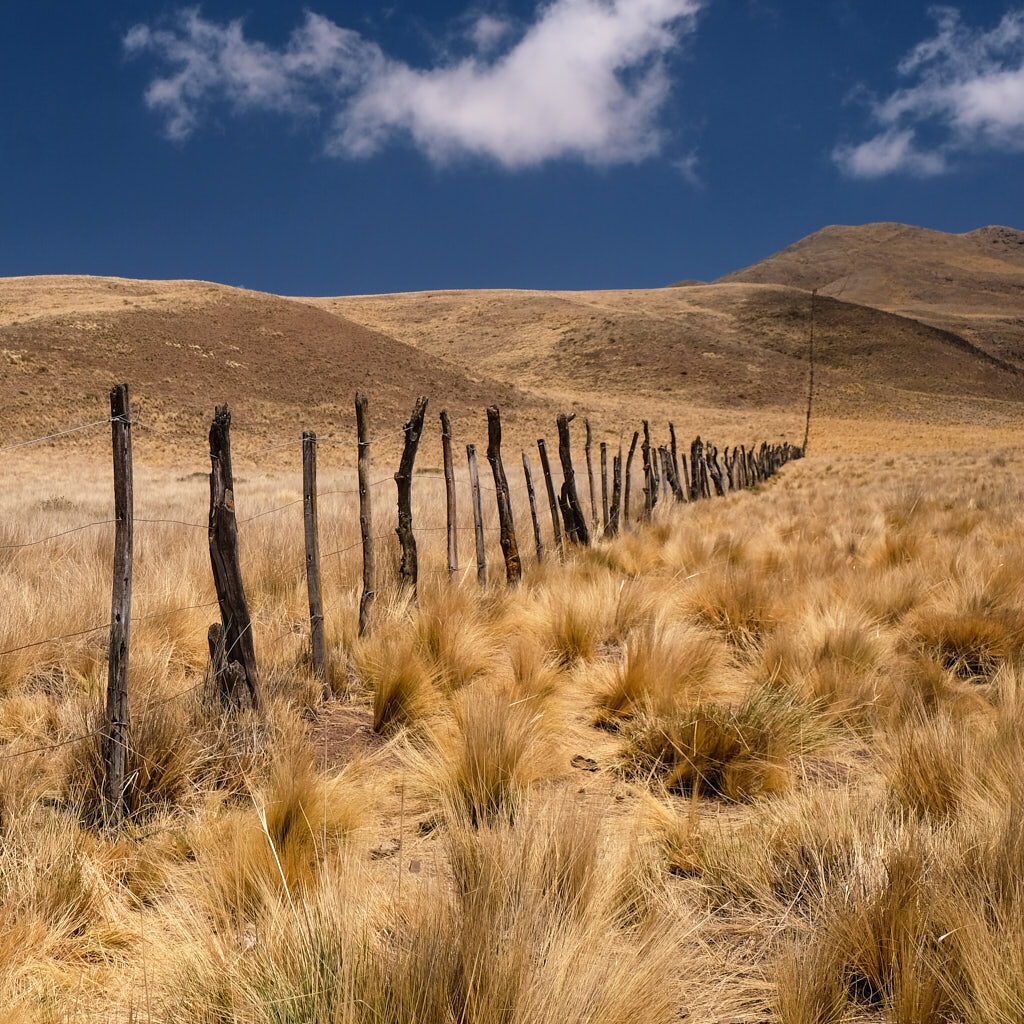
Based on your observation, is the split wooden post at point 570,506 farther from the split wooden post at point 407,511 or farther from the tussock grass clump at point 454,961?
the tussock grass clump at point 454,961

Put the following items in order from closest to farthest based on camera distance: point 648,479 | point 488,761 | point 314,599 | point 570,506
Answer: point 488,761 → point 314,599 → point 570,506 → point 648,479

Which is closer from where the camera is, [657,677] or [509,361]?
[657,677]

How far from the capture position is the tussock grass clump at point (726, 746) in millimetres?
3123

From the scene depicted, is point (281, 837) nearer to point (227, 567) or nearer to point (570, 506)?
point (227, 567)

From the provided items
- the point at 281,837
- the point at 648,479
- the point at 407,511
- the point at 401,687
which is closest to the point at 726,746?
the point at 401,687

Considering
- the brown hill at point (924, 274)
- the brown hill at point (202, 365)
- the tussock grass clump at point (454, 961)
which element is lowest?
the tussock grass clump at point (454, 961)

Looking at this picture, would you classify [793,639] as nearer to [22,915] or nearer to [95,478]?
[22,915]

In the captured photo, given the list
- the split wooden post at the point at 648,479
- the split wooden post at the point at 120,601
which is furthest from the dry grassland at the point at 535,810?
the split wooden post at the point at 648,479

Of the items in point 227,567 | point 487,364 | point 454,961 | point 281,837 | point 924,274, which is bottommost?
point 281,837

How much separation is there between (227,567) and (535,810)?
1.98 m

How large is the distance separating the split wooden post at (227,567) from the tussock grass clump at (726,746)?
1.95 m

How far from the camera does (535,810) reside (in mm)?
2656

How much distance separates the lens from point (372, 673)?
14.8 ft

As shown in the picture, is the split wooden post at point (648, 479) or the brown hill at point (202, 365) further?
the brown hill at point (202, 365)
